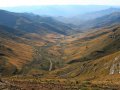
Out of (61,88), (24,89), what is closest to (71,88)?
(61,88)

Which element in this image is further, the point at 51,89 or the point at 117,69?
the point at 117,69

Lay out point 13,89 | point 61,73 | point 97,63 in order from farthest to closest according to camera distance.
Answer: point 61,73, point 97,63, point 13,89

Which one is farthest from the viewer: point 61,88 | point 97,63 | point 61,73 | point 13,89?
point 61,73

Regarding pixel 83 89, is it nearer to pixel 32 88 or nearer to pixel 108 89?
pixel 108 89

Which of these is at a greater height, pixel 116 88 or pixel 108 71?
pixel 108 71

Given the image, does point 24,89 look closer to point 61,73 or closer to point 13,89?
point 13,89

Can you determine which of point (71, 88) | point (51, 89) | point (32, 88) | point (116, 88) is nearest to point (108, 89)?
point (116, 88)

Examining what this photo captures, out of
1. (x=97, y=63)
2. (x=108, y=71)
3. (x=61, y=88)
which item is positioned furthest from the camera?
(x=97, y=63)

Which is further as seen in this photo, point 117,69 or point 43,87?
point 117,69

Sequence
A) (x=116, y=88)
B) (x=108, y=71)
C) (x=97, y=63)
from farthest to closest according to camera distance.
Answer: (x=97, y=63) → (x=108, y=71) → (x=116, y=88)
